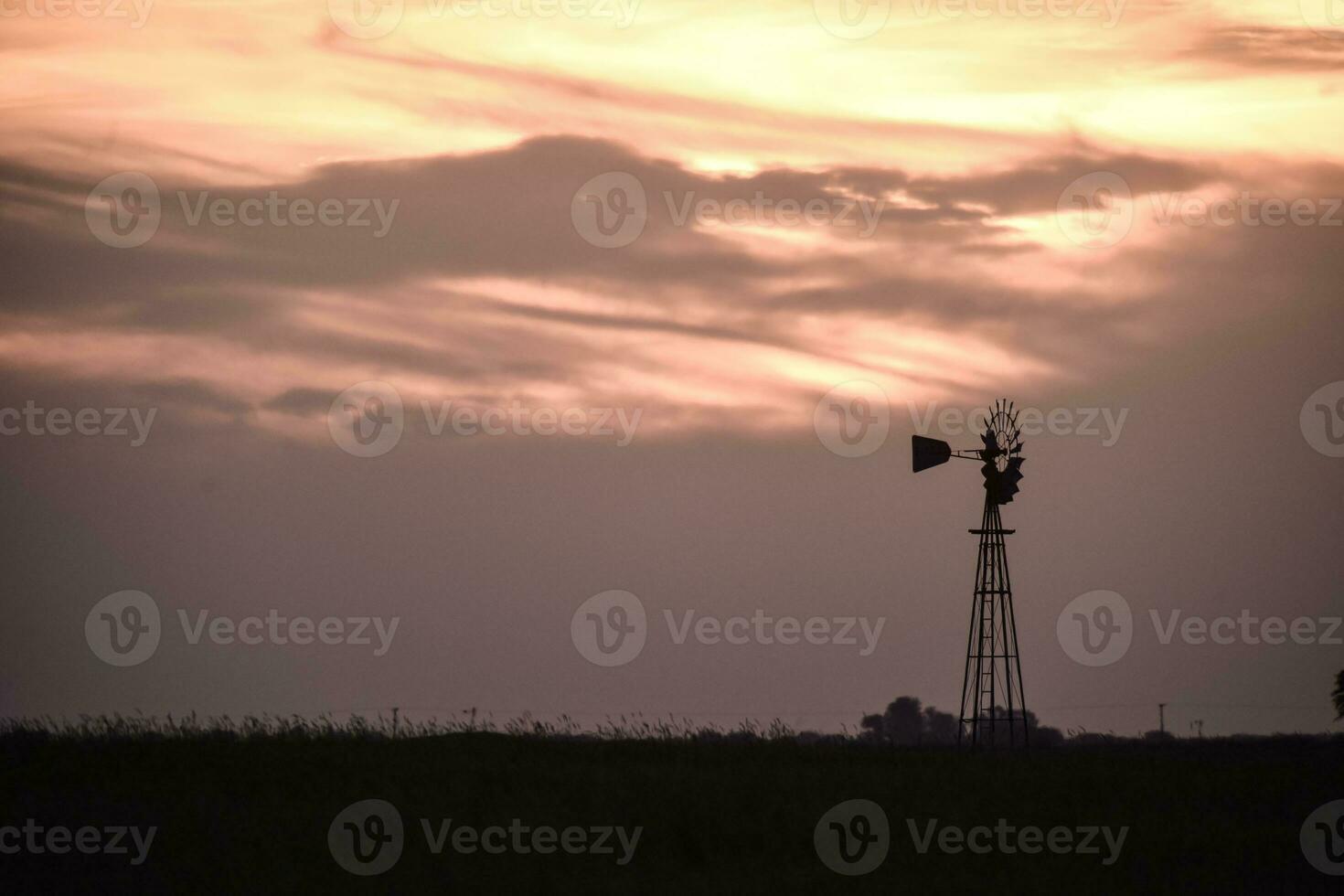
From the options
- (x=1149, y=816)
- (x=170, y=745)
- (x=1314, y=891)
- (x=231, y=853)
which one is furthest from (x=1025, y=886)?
(x=170, y=745)

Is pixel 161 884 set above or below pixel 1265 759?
below

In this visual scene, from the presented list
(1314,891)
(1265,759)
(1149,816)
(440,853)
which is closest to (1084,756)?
(1265,759)

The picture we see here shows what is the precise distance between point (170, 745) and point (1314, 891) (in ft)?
73.1

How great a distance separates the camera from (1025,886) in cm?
2284

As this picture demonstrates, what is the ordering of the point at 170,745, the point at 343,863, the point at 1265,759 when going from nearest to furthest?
the point at 343,863 < the point at 170,745 < the point at 1265,759

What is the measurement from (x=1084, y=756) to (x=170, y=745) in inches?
802

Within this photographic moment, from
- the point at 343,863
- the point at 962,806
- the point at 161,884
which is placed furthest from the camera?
the point at 962,806

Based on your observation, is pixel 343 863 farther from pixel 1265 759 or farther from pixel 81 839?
pixel 1265 759

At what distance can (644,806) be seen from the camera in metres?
27.1

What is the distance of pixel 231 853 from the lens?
2362 centimetres

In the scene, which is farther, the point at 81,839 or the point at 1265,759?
the point at 1265,759

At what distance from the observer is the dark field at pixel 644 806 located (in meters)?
23.0

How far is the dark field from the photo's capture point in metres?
23.0

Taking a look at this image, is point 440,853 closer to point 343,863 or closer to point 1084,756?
point 343,863
